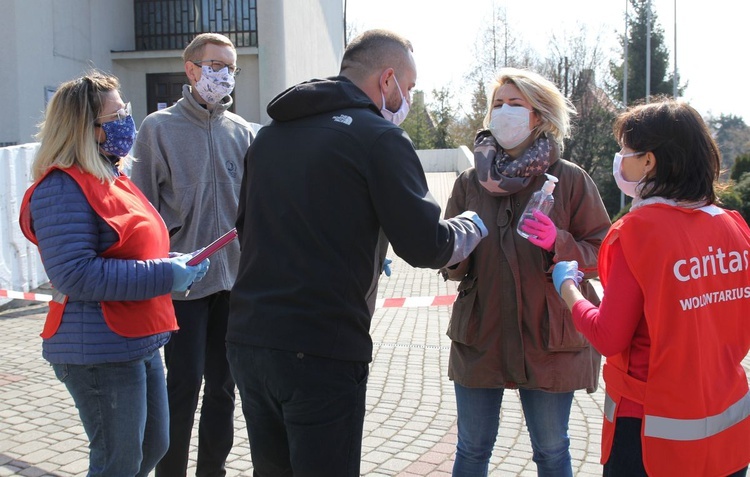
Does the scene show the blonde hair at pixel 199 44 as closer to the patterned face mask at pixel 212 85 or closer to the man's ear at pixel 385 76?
the patterned face mask at pixel 212 85

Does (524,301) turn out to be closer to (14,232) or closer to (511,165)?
(511,165)

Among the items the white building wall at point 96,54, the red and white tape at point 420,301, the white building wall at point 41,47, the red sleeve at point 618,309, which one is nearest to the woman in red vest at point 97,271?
the red sleeve at point 618,309

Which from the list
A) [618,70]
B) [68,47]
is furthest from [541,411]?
[618,70]

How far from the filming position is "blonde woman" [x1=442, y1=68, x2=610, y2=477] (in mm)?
3154

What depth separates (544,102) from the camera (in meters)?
3.26

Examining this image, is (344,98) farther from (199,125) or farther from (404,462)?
(404,462)

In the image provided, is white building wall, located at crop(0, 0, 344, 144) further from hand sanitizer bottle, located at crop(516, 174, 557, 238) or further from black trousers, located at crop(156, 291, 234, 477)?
hand sanitizer bottle, located at crop(516, 174, 557, 238)

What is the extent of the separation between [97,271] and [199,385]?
124 centimetres

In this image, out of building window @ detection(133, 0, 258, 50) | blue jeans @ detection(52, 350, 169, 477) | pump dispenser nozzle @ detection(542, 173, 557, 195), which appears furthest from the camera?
building window @ detection(133, 0, 258, 50)

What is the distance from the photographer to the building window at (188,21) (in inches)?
691

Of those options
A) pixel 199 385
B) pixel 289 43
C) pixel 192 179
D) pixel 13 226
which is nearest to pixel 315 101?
pixel 192 179

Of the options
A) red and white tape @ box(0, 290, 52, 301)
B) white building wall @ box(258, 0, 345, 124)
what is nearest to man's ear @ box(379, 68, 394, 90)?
red and white tape @ box(0, 290, 52, 301)

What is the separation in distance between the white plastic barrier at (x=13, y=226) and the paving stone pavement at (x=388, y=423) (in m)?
1.85

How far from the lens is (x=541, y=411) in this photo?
3.19 m
